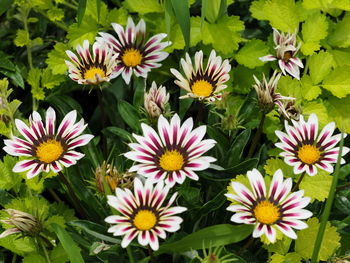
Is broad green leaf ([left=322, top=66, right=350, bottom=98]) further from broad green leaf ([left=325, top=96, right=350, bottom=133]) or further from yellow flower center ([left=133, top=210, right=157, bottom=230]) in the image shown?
yellow flower center ([left=133, top=210, right=157, bottom=230])

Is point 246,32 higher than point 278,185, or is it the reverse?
point 246,32

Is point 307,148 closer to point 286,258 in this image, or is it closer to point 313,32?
point 286,258

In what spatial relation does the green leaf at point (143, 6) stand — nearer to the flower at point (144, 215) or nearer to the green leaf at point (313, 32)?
the green leaf at point (313, 32)

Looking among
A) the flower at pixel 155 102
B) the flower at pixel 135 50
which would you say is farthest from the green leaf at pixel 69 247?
the flower at pixel 135 50

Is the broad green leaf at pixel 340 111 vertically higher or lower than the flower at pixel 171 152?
higher

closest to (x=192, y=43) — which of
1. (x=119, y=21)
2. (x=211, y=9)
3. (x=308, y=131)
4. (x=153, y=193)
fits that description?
(x=211, y=9)

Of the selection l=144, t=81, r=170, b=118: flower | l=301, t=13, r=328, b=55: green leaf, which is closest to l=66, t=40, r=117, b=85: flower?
l=144, t=81, r=170, b=118: flower

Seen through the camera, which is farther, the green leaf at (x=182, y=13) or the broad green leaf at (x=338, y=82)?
the broad green leaf at (x=338, y=82)

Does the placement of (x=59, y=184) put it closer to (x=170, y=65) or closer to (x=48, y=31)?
(x=170, y=65)
